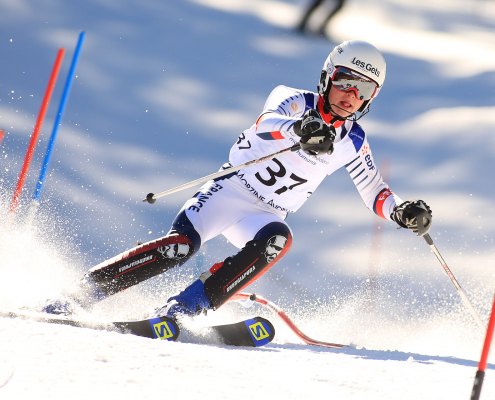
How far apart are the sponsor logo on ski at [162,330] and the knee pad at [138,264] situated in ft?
1.52

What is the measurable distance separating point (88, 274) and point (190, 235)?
2.05ft

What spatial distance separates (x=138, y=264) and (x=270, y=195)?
106 centimetres

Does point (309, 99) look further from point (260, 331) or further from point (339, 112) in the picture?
point (260, 331)

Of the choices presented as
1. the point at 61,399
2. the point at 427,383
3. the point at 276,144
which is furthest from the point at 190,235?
the point at 61,399

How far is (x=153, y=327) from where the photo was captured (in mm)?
2363

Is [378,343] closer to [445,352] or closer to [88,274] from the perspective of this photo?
[445,352]

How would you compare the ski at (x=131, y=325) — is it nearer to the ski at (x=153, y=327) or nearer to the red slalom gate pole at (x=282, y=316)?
the ski at (x=153, y=327)

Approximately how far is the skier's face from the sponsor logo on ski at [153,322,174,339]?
5.80 feet

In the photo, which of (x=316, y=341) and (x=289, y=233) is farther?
(x=316, y=341)

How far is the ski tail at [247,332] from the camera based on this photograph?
110 inches

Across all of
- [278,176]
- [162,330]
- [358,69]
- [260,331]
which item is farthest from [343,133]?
[162,330]

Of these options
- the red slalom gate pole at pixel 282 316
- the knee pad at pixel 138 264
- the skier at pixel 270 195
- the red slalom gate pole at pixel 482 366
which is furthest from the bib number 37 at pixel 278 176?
the red slalom gate pole at pixel 482 366

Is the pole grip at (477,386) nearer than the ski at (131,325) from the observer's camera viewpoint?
Yes

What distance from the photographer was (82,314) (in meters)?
2.60
